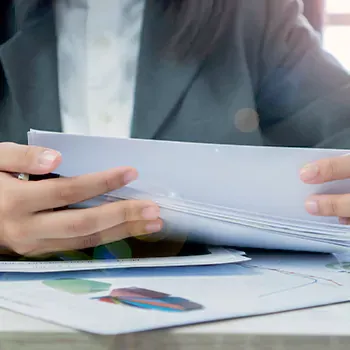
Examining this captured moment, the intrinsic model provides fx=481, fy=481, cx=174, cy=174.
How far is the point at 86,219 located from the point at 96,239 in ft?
0.08

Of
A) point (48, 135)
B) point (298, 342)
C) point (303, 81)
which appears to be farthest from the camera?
point (303, 81)

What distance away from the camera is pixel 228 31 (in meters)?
0.88

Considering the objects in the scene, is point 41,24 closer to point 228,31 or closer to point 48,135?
point 228,31

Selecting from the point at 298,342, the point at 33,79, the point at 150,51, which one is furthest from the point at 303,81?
the point at 298,342

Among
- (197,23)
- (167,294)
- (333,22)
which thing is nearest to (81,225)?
(167,294)

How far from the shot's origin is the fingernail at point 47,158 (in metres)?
0.33

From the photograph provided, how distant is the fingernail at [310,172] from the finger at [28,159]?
0.57 feet

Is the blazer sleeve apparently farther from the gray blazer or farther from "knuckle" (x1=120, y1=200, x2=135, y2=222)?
"knuckle" (x1=120, y1=200, x2=135, y2=222)

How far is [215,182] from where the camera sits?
35cm

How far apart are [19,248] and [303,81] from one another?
0.62 meters

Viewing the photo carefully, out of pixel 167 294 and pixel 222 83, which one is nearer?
pixel 167 294

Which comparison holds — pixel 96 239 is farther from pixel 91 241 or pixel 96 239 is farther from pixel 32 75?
pixel 32 75

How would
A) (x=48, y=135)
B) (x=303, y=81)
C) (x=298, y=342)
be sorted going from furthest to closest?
(x=303, y=81), (x=48, y=135), (x=298, y=342)

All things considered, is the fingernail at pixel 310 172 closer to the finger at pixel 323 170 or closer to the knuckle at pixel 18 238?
the finger at pixel 323 170
